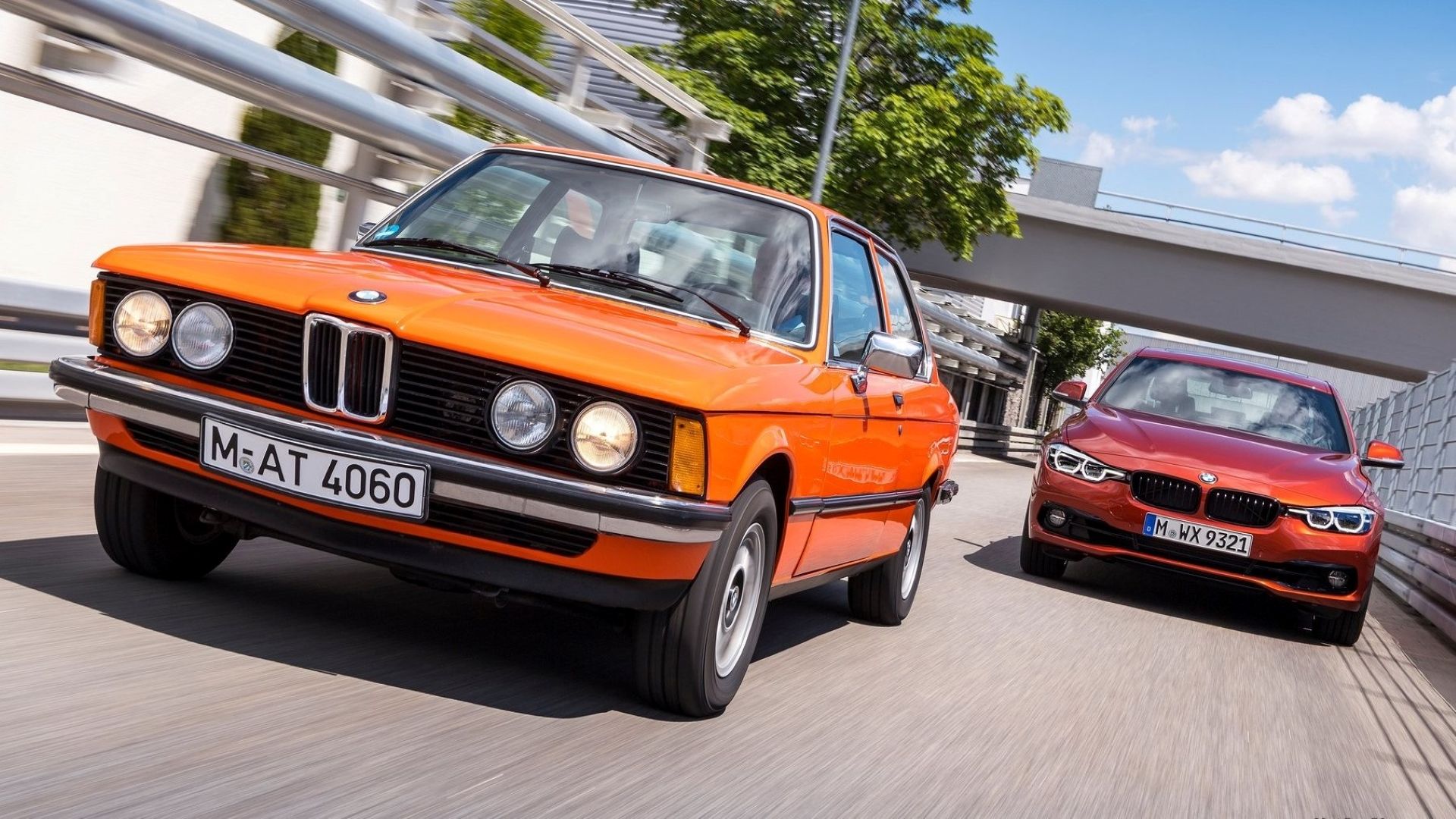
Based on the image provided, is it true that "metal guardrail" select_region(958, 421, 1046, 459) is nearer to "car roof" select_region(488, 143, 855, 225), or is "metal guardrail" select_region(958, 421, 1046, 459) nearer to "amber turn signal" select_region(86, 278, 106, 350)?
"car roof" select_region(488, 143, 855, 225)

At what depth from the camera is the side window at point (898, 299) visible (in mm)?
6422

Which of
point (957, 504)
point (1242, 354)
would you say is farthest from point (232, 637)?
point (1242, 354)

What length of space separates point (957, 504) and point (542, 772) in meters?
12.1

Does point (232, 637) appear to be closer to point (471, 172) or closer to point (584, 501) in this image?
point (584, 501)

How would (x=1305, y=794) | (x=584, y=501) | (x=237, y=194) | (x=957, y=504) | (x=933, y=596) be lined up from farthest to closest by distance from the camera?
(x=957, y=504) → (x=237, y=194) → (x=933, y=596) → (x=1305, y=794) → (x=584, y=501)

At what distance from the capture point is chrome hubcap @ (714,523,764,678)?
14.4 ft

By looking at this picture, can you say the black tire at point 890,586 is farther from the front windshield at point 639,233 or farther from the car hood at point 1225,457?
the car hood at point 1225,457

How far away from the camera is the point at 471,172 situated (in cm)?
554

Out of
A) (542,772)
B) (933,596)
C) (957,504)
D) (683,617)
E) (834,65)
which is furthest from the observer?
(834,65)

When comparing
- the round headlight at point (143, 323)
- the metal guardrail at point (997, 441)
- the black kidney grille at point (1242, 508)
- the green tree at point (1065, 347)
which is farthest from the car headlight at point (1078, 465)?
the green tree at point (1065, 347)

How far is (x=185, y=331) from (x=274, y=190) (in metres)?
7.34

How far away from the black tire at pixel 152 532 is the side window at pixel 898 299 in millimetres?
2864

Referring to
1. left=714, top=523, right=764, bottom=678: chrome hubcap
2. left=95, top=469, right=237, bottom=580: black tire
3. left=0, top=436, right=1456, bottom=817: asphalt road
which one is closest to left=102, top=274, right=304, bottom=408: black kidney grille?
left=95, top=469, right=237, bottom=580: black tire

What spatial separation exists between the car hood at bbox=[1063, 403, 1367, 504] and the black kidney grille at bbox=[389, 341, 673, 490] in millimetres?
5501
